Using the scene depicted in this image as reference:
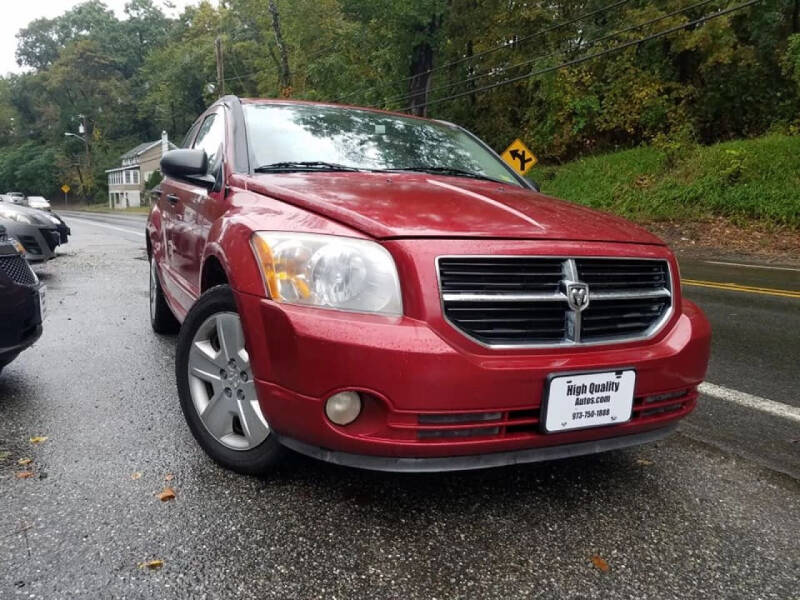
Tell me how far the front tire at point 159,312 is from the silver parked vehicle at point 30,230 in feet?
13.2

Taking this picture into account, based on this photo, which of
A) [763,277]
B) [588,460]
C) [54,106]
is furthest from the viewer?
[54,106]

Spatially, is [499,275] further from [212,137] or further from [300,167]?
[212,137]

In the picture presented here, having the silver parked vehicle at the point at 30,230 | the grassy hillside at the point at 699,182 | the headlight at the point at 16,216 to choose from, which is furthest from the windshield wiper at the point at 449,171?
the grassy hillside at the point at 699,182

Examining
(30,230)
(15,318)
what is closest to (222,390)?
(15,318)

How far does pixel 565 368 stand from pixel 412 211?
0.74 meters

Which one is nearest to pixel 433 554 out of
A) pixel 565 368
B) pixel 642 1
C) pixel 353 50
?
Result: pixel 565 368

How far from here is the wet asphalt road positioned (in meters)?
1.76

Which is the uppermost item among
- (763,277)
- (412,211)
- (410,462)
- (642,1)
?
(642,1)

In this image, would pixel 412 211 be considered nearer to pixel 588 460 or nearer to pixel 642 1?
pixel 588 460

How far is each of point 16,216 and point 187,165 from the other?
6863mm

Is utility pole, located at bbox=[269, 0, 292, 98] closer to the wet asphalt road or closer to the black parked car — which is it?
the black parked car

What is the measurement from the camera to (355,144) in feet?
10.7

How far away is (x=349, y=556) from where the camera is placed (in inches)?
73.7

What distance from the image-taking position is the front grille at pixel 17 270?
317 centimetres
